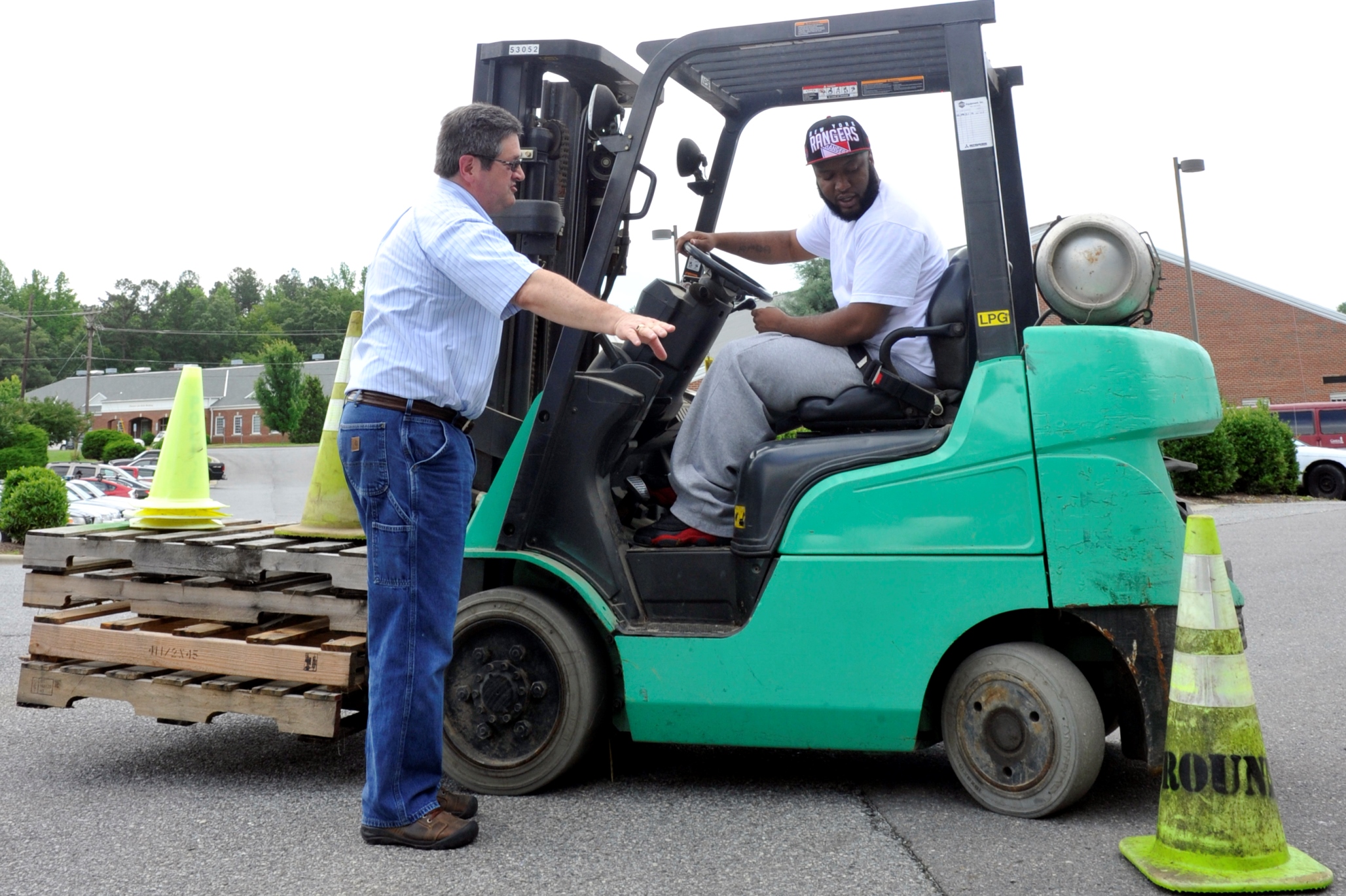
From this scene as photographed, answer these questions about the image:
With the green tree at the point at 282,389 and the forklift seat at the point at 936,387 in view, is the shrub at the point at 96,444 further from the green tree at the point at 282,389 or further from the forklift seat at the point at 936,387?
the forklift seat at the point at 936,387

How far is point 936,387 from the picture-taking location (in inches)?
154

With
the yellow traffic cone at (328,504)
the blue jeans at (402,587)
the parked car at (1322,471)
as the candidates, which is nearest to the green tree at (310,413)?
the parked car at (1322,471)

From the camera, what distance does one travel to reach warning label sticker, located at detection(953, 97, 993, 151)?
3678 mm

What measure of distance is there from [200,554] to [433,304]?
5.51 ft

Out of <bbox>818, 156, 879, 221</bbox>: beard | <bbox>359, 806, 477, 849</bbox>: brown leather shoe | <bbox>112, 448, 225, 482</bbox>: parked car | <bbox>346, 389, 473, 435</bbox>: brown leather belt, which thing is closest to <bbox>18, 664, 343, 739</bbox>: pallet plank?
<bbox>359, 806, 477, 849</bbox>: brown leather shoe

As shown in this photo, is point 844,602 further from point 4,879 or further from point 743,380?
point 4,879

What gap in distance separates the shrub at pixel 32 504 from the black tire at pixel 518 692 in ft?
49.0

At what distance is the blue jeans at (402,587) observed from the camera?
3428 mm

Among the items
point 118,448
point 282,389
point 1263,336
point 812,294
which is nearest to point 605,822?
point 812,294

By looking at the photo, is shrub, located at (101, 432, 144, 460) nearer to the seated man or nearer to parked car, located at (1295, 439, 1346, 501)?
parked car, located at (1295, 439, 1346, 501)

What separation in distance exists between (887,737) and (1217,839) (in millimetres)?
993

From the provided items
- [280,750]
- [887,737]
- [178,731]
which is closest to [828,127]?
[887,737]

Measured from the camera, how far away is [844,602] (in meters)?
3.64

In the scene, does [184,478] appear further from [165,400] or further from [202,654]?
[165,400]
